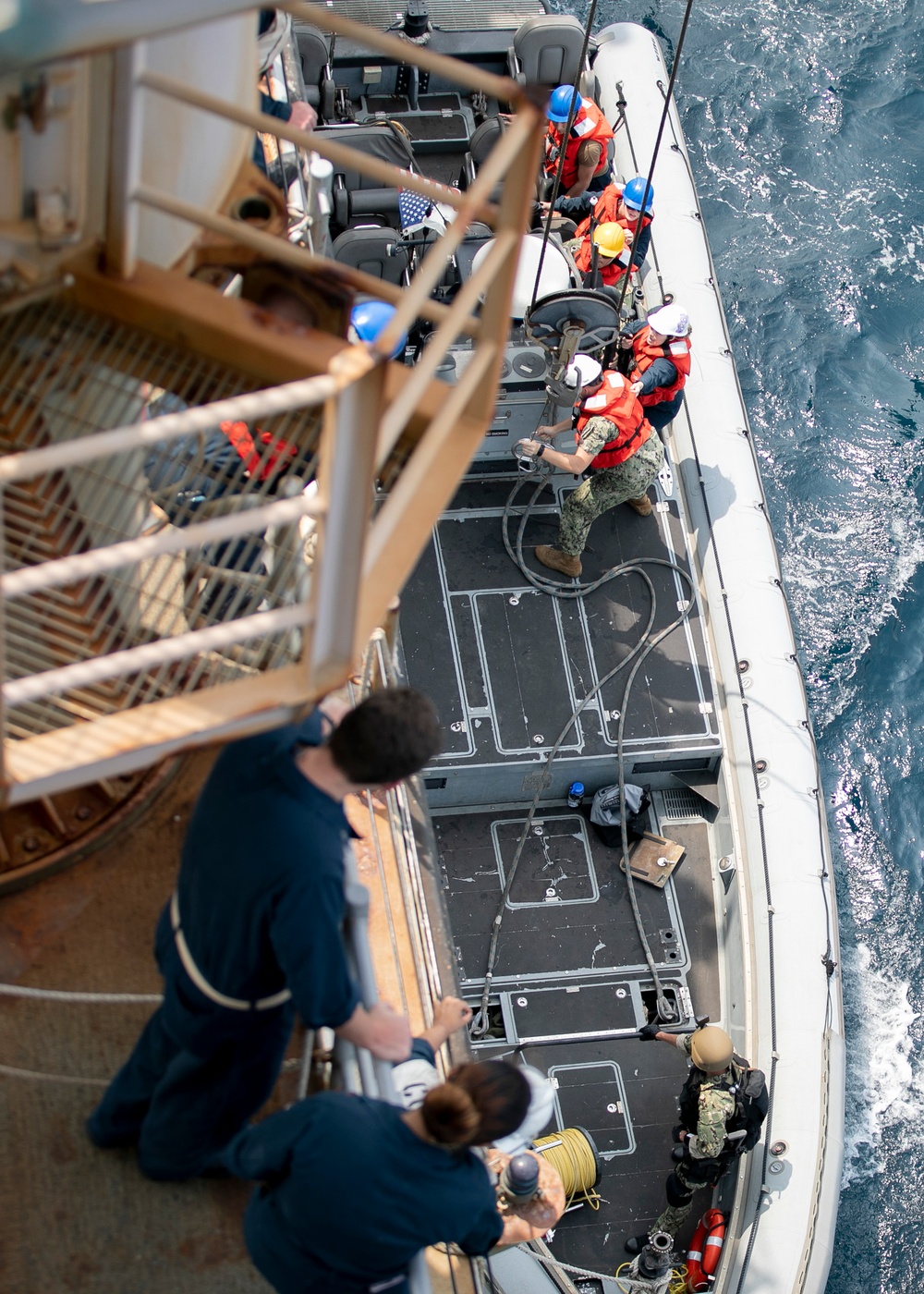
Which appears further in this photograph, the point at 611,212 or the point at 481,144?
the point at 481,144

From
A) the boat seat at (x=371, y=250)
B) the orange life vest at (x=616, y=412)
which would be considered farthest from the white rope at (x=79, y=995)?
the boat seat at (x=371, y=250)

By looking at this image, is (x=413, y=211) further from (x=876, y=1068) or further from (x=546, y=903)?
(x=876, y=1068)

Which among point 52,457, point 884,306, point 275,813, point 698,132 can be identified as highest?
point 698,132

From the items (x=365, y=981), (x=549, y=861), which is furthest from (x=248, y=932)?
(x=549, y=861)

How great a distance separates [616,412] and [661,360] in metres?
0.74

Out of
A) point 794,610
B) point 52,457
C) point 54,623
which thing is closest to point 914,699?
point 794,610

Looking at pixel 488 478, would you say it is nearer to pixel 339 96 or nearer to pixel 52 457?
pixel 339 96

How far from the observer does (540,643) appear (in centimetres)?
901

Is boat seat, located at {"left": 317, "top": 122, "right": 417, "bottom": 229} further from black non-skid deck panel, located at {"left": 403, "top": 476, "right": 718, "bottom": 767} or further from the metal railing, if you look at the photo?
the metal railing

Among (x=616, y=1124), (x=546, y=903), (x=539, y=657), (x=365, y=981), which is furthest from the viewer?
(x=539, y=657)

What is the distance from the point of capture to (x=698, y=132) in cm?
1468

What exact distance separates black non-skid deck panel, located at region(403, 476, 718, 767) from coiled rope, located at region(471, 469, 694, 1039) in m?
0.05

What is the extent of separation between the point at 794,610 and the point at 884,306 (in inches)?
156

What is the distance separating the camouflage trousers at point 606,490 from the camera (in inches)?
352
